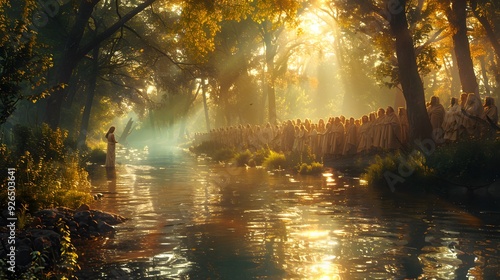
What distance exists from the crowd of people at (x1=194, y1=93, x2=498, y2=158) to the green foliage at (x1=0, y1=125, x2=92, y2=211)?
9988 millimetres

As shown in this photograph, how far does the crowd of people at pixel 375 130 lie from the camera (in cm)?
2230

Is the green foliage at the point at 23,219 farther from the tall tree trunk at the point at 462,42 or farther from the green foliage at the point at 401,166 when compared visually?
the tall tree trunk at the point at 462,42

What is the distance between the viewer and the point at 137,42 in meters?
43.9

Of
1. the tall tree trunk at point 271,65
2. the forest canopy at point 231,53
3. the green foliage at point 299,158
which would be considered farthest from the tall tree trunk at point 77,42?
the tall tree trunk at point 271,65

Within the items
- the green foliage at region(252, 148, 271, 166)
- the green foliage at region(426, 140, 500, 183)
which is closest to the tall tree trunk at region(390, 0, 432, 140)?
the green foliage at region(426, 140, 500, 183)

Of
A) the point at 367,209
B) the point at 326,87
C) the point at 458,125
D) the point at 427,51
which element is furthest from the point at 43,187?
the point at 326,87

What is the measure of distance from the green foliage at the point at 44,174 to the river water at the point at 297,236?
0.91 metres

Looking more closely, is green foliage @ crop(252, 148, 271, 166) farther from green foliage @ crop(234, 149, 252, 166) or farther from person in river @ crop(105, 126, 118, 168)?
person in river @ crop(105, 126, 118, 168)

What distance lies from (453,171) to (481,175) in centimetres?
76

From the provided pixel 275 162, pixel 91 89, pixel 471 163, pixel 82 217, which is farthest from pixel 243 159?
pixel 82 217

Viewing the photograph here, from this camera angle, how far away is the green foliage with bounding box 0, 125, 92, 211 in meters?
13.4

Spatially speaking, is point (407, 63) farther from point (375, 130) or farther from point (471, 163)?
point (375, 130)

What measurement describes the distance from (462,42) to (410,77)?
168 inches

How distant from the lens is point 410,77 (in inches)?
915
